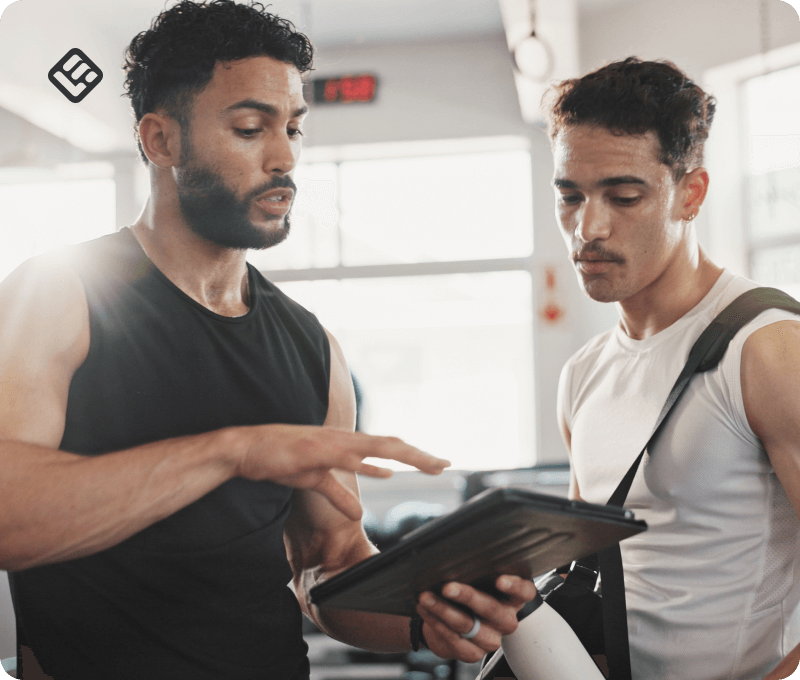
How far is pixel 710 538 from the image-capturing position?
82 centimetres

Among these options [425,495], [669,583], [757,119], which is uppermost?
[757,119]

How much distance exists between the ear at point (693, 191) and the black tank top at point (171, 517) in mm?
586

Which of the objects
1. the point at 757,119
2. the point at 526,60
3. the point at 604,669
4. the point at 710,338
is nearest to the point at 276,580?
the point at 604,669

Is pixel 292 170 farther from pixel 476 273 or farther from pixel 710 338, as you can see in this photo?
pixel 710 338

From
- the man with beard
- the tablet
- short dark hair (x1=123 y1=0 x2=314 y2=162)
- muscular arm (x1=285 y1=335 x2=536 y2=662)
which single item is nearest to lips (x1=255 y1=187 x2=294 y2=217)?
the man with beard

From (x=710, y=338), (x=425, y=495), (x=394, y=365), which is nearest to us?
(x=710, y=338)

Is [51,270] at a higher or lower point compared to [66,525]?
higher

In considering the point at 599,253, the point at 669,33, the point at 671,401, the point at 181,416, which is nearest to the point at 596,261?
the point at 599,253

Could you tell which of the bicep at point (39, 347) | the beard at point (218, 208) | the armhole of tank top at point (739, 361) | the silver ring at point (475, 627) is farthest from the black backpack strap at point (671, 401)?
the bicep at point (39, 347)

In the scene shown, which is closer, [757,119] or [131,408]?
[131,408]

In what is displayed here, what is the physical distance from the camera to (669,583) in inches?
33.4

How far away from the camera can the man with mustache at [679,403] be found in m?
0.78

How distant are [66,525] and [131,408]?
14cm

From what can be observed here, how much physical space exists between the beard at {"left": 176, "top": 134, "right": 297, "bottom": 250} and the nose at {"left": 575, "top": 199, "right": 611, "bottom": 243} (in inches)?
16.2
